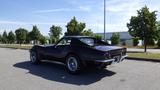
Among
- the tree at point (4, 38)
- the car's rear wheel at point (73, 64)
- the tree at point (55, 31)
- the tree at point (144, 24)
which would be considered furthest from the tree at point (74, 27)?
the tree at point (4, 38)

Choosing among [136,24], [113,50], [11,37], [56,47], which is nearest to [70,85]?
[113,50]

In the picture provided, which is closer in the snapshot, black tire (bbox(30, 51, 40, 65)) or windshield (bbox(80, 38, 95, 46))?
windshield (bbox(80, 38, 95, 46))

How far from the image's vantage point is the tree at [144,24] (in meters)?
26.4

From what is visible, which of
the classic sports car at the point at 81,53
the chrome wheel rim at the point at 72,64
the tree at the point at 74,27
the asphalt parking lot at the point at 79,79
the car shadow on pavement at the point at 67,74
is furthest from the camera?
the tree at the point at 74,27

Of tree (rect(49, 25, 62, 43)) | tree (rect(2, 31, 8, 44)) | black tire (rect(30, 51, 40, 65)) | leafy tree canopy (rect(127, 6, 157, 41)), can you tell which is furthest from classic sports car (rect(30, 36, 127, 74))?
tree (rect(2, 31, 8, 44))

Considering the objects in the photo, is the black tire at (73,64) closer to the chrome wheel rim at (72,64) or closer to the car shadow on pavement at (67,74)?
the chrome wheel rim at (72,64)

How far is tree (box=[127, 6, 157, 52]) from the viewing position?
26.4 m

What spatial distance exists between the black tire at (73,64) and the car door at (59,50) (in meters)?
0.37

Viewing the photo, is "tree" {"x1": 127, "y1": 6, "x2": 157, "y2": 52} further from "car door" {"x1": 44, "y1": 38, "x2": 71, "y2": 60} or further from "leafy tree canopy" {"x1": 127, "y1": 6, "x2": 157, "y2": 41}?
"car door" {"x1": 44, "y1": 38, "x2": 71, "y2": 60}

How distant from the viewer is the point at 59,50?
9891 mm

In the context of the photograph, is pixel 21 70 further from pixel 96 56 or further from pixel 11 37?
pixel 11 37

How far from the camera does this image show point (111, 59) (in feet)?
28.2

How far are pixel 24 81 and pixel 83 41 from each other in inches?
107

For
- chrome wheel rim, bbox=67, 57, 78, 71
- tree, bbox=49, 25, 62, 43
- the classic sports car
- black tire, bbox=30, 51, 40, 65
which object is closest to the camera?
the classic sports car
